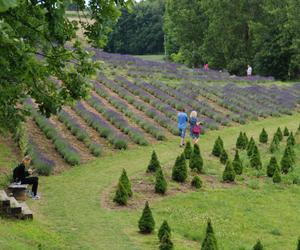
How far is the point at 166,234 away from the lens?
12.6m

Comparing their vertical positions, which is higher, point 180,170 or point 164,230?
point 180,170

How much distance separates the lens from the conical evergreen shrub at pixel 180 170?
62.3 feet

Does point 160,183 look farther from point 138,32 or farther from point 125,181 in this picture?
point 138,32

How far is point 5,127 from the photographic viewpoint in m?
9.70

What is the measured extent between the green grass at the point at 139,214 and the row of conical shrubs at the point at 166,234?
0.87ft

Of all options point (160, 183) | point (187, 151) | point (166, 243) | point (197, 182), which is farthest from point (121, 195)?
point (187, 151)

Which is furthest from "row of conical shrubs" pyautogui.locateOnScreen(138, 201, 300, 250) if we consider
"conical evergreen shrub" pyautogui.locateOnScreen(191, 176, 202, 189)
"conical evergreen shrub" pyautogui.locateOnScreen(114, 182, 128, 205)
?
"conical evergreen shrub" pyautogui.locateOnScreen(191, 176, 202, 189)

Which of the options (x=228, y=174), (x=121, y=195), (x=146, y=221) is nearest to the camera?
(x=146, y=221)

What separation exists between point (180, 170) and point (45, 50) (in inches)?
409

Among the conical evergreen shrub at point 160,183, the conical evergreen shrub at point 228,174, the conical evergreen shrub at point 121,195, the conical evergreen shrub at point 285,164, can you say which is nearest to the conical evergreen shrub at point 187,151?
the conical evergreen shrub at point 228,174

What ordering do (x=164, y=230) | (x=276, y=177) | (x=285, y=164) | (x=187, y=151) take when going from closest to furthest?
(x=164, y=230)
(x=276, y=177)
(x=285, y=164)
(x=187, y=151)

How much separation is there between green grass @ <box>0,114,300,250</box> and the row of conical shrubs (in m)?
0.26

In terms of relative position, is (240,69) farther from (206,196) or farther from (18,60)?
(18,60)

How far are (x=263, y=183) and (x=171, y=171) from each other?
3177mm
